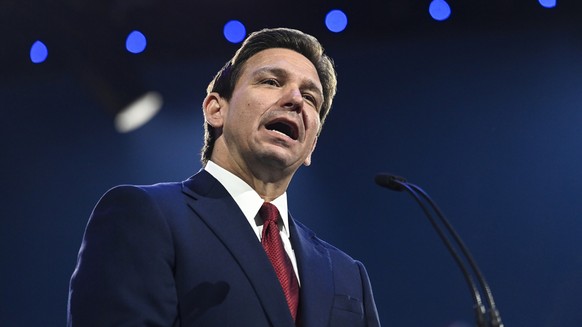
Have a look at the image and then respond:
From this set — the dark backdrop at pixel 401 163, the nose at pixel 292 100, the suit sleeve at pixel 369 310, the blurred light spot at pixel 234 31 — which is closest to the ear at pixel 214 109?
the nose at pixel 292 100

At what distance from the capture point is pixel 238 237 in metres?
1.76

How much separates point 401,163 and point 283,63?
160cm

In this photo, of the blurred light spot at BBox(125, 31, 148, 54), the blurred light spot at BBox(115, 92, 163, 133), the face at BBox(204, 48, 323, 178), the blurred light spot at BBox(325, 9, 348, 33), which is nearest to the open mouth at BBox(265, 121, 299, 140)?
the face at BBox(204, 48, 323, 178)

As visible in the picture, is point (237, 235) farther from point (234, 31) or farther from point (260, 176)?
point (234, 31)

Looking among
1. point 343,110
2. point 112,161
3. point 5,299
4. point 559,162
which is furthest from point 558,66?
point 5,299

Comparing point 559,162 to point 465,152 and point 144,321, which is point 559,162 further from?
point 144,321

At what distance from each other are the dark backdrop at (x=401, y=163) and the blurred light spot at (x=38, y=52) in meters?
0.07

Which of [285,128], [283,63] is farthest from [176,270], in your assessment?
[283,63]

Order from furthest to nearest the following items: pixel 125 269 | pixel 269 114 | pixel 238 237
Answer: pixel 269 114 → pixel 238 237 → pixel 125 269

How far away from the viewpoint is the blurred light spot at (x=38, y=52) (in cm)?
408

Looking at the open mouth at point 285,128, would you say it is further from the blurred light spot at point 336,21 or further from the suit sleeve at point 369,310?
the blurred light spot at point 336,21

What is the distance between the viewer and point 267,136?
1994 millimetres

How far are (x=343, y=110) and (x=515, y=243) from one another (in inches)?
42.8

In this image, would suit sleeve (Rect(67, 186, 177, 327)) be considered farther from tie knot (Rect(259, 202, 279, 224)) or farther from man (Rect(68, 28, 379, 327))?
tie knot (Rect(259, 202, 279, 224))
